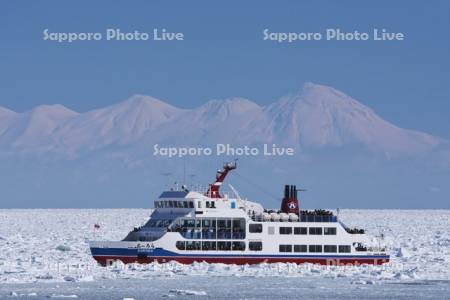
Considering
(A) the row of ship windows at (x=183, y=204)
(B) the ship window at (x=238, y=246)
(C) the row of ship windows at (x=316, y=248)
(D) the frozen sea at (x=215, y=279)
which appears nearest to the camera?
(D) the frozen sea at (x=215, y=279)

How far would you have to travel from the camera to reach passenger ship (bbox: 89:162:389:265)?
47438 mm

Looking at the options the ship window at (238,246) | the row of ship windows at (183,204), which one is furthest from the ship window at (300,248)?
the row of ship windows at (183,204)

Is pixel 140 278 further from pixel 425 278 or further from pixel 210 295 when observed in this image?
pixel 425 278

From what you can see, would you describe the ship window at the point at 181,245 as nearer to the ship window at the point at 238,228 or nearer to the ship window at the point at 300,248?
the ship window at the point at 238,228

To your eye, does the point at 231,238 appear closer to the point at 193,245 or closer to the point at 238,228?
the point at 238,228

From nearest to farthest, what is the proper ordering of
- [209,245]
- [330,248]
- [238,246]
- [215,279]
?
[215,279]
[209,245]
[238,246]
[330,248]

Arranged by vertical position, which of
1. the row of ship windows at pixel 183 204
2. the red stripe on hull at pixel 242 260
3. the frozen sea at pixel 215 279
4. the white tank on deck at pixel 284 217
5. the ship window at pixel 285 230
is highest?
the row of ship windows at pixel 183 204

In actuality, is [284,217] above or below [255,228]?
above

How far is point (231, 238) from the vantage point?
48438 millimetres

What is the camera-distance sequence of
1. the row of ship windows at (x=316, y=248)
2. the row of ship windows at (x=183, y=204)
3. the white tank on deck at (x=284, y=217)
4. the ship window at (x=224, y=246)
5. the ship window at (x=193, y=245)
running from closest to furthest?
the ship window at (x=193, y=245) → the ship window at (x=224, y=246) → the row of ship windows at (x=316, y=248) → the row of ship windows at (x=183, y=204) → the white tank on deck at (x=284, y=217)

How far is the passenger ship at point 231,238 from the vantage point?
47.4 metres

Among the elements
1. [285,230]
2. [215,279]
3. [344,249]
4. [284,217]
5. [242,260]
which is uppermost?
[284,217]

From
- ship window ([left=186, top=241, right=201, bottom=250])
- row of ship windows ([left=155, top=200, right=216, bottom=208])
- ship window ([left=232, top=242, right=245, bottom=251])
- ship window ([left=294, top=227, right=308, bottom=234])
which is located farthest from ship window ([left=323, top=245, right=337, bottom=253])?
ship window ([left=186, top=241, right=201, bottom=250])

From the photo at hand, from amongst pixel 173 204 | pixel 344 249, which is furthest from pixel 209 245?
pixel 344 249
